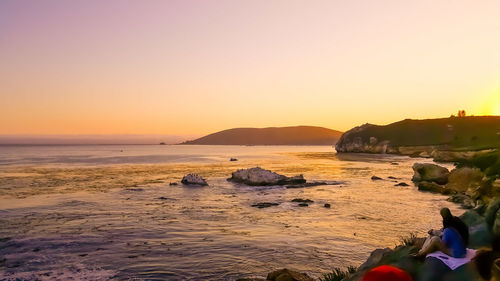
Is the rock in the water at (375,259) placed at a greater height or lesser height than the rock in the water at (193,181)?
greater

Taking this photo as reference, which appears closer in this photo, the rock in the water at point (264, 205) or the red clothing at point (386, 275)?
the red clothing at point (386, 275)

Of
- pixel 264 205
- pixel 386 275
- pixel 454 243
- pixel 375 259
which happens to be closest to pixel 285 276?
pixel 375 259

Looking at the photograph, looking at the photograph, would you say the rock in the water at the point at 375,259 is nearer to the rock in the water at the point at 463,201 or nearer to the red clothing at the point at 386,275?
the red clothing at the point at 386,275

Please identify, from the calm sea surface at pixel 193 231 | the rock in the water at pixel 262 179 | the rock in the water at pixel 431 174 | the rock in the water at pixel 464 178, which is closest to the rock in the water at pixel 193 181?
the rock in the water at pixel 262 179

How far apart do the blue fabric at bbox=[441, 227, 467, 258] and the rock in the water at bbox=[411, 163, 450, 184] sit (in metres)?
45.2

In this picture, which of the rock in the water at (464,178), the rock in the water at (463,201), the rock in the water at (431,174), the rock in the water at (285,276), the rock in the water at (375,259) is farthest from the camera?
the rock in the water at (431,174)

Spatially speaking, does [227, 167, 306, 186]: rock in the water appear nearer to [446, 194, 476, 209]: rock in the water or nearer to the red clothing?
[446, 194, 476, 209]: rock in the water

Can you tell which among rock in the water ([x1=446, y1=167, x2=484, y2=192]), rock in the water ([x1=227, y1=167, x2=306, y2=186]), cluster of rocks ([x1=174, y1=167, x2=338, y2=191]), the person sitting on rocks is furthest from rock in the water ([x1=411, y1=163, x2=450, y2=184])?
the person sitting on rocks

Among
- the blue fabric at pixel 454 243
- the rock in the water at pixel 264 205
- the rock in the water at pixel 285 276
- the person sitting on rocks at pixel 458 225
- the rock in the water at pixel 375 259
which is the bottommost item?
the rock in the water at pixel 264 205

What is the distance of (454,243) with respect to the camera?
9.96 meters

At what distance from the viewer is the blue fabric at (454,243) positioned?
388 inches

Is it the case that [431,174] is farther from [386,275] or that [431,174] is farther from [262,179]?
[386,275]

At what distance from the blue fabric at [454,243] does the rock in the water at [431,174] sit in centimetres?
4519

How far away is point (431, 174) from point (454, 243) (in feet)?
153
